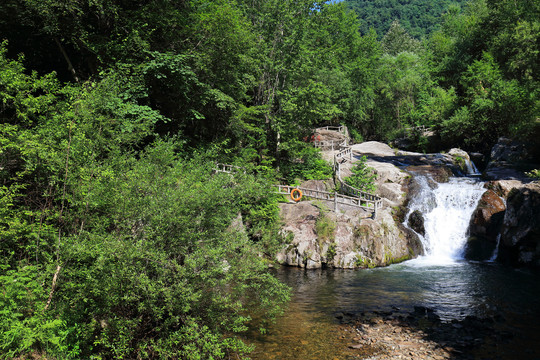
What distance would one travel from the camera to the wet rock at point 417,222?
858 inches

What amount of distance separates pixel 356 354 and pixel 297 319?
8.92 feet

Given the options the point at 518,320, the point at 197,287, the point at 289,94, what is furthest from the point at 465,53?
the point at 197,287

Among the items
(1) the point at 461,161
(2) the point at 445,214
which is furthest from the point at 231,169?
(1) the point at 461,161

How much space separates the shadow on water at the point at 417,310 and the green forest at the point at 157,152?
1.19m

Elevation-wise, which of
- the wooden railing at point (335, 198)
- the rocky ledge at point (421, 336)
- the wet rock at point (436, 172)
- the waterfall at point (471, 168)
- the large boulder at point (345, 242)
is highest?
the waterfall at point (471, 168)

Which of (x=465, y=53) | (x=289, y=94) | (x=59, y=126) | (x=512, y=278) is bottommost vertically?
(x=512, y=278)

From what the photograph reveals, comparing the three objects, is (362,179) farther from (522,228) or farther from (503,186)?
(522,228)

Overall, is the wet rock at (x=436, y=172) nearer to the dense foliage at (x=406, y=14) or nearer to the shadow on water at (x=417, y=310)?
the shadow on water at (x=417, y=310)

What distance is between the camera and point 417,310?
37.7 feet

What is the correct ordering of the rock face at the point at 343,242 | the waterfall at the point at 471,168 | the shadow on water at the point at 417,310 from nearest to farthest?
the shadow on water at the point at 417,310, the rock face at the point at 343,242, the waterfall at the point at 471,168

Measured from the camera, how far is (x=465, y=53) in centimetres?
4125

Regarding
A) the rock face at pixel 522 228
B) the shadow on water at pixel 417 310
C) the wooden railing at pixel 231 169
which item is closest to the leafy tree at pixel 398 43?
the rock face at pixel 522 228

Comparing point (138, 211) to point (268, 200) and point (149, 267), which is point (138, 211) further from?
point (268, 200)

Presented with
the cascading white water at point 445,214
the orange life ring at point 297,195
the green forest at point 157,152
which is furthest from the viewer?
the orange life ring at point 297,195
